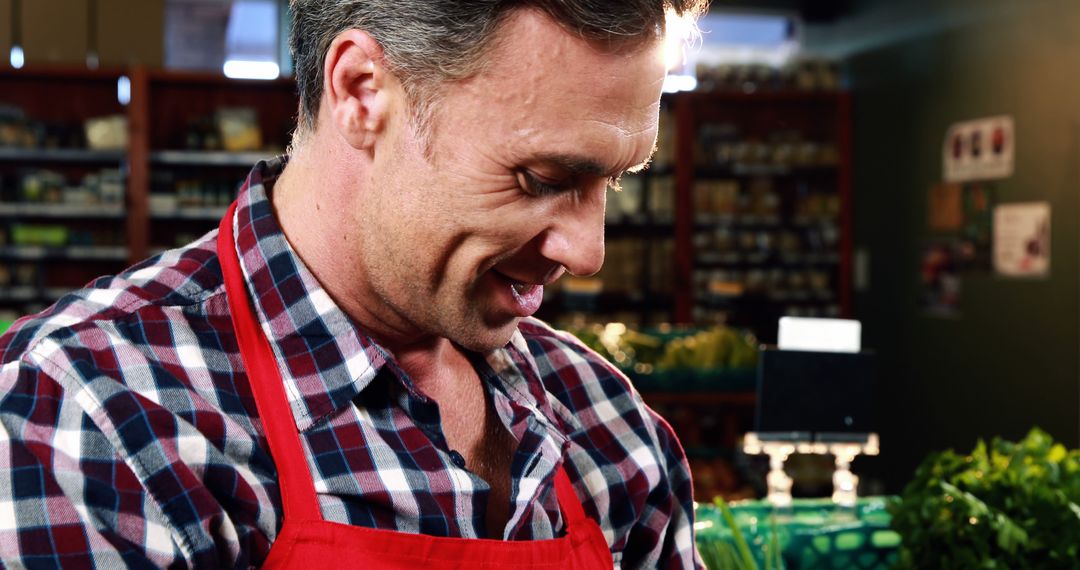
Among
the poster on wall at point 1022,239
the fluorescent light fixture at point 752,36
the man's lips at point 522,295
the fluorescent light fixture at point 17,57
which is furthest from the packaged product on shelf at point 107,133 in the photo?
the man's lips at point 522,295

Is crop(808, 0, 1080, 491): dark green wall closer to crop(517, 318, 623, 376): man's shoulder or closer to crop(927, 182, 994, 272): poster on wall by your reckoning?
crop(927, 182, 994, 272): poster on wall

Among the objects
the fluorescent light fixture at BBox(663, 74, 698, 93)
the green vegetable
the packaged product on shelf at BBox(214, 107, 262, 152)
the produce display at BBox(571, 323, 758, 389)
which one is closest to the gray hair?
the green vegetable

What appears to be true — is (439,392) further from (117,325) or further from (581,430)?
(117,325)

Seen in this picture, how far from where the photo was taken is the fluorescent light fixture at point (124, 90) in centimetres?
568

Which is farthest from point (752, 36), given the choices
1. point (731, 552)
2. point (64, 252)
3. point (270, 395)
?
point (270, 395)

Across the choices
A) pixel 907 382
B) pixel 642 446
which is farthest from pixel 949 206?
pixel 642 446

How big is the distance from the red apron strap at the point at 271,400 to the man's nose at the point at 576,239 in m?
0.25

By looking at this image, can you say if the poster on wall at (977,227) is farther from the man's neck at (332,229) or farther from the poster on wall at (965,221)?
the man's neck at (332,229)

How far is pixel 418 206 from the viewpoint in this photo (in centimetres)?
90

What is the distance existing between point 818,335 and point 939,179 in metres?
Answer: 4.57

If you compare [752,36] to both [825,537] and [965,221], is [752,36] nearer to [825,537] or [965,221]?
[965,221]

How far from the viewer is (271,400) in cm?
89

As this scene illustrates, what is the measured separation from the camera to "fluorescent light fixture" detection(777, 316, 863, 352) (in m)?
2.19

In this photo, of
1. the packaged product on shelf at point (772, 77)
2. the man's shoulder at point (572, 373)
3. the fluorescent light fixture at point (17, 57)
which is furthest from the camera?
the packaged product on shelf at point (772, 77)
